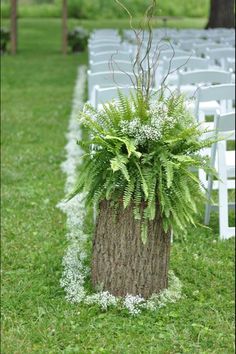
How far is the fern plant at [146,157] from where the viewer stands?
441 cm

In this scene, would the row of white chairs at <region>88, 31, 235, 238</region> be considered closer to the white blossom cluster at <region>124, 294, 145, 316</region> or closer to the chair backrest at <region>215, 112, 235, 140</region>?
the chair backrest at <region>215, 112, 235, 140</region>

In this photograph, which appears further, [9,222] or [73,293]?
[9,222]

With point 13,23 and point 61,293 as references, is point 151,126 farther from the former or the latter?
point 13,23

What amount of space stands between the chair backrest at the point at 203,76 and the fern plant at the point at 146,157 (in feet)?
9.84

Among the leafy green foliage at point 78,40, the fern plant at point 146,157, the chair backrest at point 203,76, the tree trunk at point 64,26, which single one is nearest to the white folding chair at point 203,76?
the chair backrest at point 203,76

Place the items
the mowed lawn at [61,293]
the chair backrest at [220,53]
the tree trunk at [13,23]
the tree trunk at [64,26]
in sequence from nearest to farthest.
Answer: the mowed lawn at [61,293] < the chair backrest at [220,53] < the tree trunk at [13,23] < the tree trunk at [64,26]

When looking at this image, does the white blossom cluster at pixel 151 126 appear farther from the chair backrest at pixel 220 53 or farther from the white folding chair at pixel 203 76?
the chair backrest at pixel 220 53

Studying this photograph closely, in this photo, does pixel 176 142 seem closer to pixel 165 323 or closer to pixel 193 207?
pixel 193 207

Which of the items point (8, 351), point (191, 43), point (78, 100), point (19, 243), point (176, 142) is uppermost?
point (191, 43)

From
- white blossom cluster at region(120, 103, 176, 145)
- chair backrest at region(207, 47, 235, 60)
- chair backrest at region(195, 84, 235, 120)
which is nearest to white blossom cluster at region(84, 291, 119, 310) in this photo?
white blossom cluster at region(120, 103, 176, 145)

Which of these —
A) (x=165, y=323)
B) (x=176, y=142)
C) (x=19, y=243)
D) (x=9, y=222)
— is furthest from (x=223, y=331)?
(x=9, y=222)

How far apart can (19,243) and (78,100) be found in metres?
7.24

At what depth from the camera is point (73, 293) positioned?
4.87 m

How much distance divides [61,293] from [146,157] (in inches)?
→ 44.9
